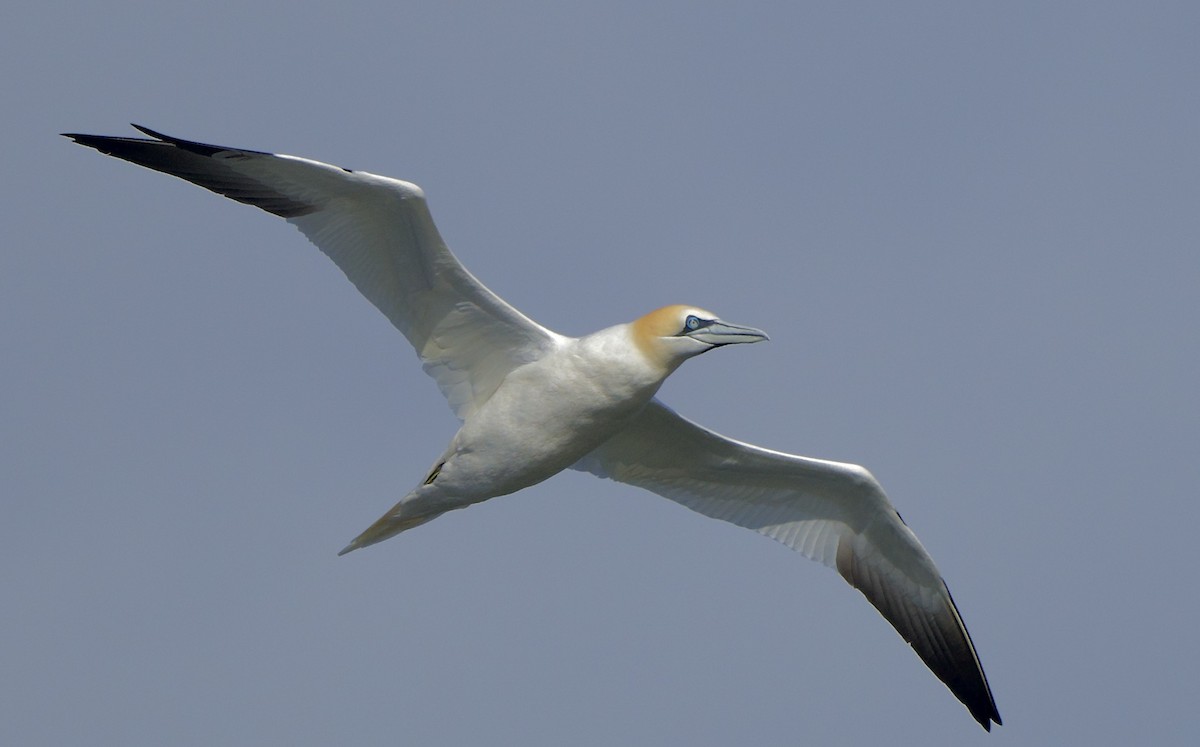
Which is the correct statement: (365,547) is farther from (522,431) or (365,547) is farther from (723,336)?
(723,336)

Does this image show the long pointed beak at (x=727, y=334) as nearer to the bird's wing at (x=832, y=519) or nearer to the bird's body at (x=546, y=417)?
the bird's body at (x=546, y=417)

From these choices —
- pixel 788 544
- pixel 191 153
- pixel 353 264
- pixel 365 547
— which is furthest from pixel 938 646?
pixel 191 153

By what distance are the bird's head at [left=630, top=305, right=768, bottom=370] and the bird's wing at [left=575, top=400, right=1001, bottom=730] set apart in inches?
70.4

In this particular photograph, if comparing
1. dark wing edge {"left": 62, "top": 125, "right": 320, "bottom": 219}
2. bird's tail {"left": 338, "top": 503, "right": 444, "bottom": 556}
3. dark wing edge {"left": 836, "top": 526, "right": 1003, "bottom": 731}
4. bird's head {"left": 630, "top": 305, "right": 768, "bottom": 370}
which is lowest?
dark wing edge {"left": 836, "top": 526, "right": 1003, "bottom": 731}

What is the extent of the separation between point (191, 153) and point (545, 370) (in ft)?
10.6

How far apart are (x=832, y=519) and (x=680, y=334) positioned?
118 inches

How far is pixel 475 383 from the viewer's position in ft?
48.7

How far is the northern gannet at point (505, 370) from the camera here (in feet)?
45.4

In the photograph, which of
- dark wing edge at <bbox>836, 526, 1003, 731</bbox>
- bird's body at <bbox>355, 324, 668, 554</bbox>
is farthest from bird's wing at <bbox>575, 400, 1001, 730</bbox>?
bird's body at <bbox>355, 324, 668, 554</bbox>

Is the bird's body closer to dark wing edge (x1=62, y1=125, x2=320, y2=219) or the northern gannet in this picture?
the northern gannet

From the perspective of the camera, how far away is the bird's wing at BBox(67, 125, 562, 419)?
45.4 ft

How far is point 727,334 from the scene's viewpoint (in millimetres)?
13875

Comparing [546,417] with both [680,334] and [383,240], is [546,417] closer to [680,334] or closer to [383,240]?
[680,334]

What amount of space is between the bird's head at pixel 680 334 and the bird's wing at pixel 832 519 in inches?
70.4
